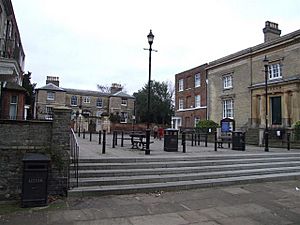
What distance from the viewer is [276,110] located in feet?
83.8

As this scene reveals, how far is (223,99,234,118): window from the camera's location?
30.8 meters

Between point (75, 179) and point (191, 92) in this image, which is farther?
point (191, 92)

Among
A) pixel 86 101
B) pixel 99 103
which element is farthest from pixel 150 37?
pixel 99 103

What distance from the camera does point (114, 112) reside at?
54031mm

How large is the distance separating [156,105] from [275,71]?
1149 inches

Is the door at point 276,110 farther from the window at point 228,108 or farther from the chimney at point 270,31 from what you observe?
the chimney at point 270,31

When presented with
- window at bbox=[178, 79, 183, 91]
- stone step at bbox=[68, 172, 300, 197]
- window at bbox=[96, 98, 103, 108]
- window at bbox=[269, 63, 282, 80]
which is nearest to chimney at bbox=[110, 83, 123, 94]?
window at bbox=[96, 98, 103, 108]

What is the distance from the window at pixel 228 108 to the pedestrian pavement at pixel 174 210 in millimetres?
23701

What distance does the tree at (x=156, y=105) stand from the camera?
174 feet

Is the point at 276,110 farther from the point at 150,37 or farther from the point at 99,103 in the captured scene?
the point at 99,103

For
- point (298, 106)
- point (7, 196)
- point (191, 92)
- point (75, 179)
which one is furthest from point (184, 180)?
point (191, 92)

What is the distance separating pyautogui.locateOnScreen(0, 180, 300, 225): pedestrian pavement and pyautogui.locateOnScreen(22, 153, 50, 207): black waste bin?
225 millimetres

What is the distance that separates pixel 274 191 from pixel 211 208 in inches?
114

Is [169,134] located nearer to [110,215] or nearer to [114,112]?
[110,215]
